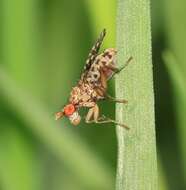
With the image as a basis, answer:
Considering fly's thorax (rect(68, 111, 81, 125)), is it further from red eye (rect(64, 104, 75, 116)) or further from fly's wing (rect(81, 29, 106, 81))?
fly's wing (rect(81, 29, 106, 81))

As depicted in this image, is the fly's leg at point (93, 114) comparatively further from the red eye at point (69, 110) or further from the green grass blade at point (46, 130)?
the green grass blade at point (46, 130)

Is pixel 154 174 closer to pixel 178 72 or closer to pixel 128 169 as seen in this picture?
pixel 128 169

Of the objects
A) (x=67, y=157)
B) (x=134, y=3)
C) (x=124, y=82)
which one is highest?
(x=134, y=3)

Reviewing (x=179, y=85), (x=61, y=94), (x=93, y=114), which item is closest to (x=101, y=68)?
(x=93, y=114)

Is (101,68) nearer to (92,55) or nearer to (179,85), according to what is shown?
(92,55)

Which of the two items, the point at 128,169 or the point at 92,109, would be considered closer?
the point at 128,169

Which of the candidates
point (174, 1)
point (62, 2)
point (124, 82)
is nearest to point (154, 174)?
point (124, 82)

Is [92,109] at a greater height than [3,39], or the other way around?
[3,39]

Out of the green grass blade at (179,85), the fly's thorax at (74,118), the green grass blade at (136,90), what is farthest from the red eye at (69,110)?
the green grass blade at (136,90)
